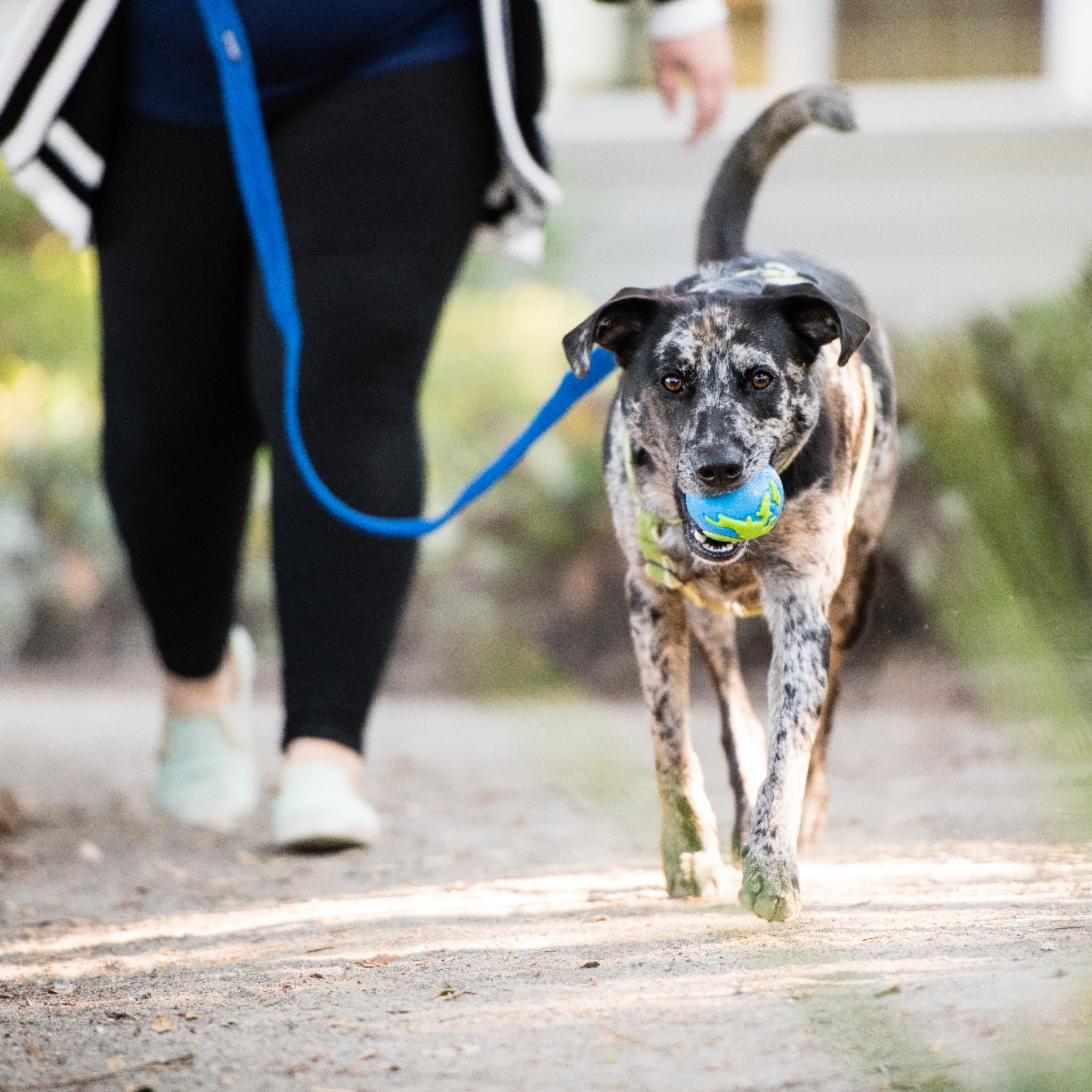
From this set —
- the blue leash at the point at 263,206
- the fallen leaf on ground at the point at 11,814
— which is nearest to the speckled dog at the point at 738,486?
the blue leash at the point at 263,206

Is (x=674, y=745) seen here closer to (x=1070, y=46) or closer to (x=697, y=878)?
(x=697, y=878)

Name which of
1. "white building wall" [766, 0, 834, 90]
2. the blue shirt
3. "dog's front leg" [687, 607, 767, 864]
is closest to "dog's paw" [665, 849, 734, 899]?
"dog's front leg" [687, 607, 767, 864]

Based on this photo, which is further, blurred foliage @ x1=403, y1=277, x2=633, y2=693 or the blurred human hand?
blurred foliage @ x1=403, y1=277, x2=633, y2=693

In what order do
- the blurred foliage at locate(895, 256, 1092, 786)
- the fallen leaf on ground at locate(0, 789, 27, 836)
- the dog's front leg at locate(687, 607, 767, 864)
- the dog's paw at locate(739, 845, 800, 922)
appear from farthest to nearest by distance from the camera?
the fallen leaf on ground at locate(0, 789, 27, 836), the dog's front leg at locate(687, 607, 767, 864), the dog's paw at locate(739, 845, 800, 922), the blurred foliage at locate(895, 256, 1092, 786)

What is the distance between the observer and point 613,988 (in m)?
2.15

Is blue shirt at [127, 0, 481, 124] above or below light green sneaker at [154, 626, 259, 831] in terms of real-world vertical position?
above

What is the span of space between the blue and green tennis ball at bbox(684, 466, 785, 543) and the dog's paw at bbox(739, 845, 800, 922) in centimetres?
54

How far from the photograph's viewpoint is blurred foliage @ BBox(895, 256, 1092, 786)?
7.11ft

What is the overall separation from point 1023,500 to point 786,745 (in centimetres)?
59

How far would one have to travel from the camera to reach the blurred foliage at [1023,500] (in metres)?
2.17

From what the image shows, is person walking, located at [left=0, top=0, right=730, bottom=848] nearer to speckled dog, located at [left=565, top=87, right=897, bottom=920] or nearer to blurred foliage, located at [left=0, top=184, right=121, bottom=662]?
speckled dog, located at [left=565, top=87, right=897, bottom=920]

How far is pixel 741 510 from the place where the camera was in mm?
2551

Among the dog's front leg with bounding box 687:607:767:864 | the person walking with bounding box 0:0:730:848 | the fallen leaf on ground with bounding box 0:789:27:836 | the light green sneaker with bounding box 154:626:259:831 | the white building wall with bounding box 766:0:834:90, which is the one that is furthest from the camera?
the white building wall with bounding box 766:0:834:90

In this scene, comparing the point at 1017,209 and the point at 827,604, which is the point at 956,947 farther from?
the point at 1017,209
